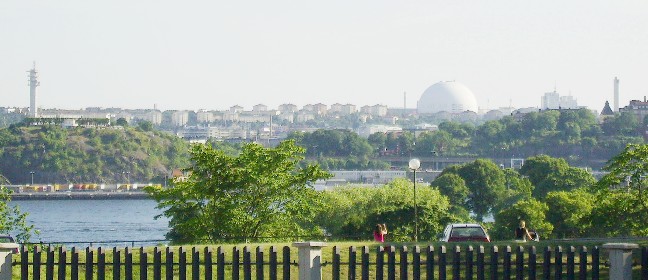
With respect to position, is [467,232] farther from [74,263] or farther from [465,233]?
[74,263]

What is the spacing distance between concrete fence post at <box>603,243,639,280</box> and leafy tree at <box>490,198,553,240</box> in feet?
142

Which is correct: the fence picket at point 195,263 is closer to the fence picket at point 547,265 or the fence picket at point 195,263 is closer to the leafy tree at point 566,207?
the fence picket at point 547,265

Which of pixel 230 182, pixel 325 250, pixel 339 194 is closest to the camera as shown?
pixel 325 250

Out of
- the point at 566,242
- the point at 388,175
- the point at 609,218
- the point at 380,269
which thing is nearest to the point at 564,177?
the point at 609,218

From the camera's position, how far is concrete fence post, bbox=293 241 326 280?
1848 centimetres

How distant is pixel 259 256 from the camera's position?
18.2 metres

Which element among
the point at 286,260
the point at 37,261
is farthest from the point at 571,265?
Result: the point at 37,261

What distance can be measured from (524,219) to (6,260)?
154 ft

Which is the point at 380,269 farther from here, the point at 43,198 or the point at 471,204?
the point at 43,198

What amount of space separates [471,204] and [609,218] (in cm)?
5756

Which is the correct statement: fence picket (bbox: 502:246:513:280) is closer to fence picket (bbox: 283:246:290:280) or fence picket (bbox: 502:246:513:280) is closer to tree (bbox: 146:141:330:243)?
fence picket (bbox: 283:246:290:280)

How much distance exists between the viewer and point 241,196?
41781 mm

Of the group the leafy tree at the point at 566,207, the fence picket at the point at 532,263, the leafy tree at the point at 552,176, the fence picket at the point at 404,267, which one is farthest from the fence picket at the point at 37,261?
the leafy tree at the point at 552,176

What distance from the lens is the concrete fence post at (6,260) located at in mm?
18516
